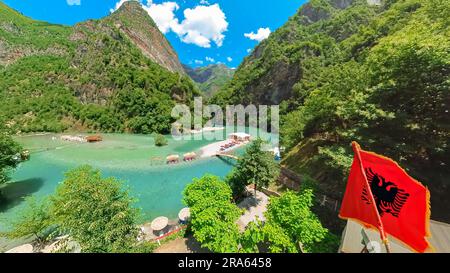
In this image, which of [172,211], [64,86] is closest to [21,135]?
[64,86]

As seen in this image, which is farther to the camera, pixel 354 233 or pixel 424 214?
pixel 354 233

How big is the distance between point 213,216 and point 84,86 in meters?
99.2

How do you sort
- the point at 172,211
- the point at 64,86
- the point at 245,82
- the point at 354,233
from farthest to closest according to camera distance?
the point at 245,82, the point at 64,86, the point at 172,211, the point at 354,233

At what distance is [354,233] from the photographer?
735 centimetres

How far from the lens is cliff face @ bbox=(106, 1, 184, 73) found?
137425 millimetres

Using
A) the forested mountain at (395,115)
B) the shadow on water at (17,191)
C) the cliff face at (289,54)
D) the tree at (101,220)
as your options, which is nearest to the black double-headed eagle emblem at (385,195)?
the forested mountain at (395,115)

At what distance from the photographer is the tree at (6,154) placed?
20.3m

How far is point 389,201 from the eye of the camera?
4.64m

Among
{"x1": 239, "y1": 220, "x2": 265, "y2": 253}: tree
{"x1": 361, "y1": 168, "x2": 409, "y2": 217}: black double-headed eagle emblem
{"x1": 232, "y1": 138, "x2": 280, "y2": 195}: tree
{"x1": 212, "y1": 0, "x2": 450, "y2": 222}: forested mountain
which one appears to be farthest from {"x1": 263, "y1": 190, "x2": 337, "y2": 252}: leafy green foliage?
{"x1": 232, "y1": 138, "x2": 280, "y2": 195}: tree

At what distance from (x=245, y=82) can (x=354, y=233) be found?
114 m

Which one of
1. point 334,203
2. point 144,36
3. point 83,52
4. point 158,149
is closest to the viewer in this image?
point 334,203
